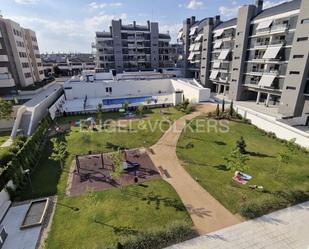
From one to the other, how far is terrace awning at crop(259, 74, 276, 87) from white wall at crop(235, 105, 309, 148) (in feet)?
29.4

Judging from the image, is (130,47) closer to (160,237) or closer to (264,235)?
(160,237)

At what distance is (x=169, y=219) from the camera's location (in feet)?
53.5

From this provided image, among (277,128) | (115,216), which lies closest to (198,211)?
(115,216)

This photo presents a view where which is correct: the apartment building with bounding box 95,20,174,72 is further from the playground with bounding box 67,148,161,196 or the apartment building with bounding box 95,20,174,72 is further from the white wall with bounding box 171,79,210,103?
the playground with bounding box 67,148,161,196

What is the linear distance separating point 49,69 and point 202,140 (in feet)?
322

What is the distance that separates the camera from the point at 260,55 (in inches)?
1773

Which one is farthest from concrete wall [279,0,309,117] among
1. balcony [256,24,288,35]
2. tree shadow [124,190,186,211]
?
tree shadow [124,190,186,211]

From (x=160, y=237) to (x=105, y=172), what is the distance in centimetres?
1103

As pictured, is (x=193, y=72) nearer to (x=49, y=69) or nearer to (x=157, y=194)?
(x=157, y=194)

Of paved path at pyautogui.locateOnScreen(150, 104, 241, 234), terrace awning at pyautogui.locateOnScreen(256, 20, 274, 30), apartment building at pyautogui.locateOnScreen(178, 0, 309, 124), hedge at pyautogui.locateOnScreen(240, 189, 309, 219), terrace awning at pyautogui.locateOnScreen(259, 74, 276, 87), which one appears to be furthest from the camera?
terrace awning at pyautogui.locateOnScreen(259, 74, 276, 87)

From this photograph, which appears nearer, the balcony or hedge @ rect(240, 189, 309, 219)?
hedge @ rect(240, 189, 309, 219)

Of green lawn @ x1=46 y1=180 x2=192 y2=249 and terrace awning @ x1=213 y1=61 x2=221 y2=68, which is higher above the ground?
terrace awning @ x1=213 y1=61 x2=221 y2=68

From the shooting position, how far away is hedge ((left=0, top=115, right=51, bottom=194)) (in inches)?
762

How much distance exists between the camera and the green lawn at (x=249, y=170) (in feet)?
60.4
